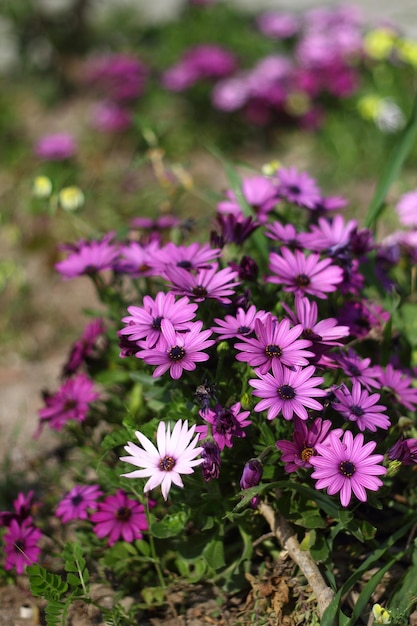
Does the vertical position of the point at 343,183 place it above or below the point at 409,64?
below

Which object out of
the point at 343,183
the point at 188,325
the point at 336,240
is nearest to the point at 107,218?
the point at 343,183

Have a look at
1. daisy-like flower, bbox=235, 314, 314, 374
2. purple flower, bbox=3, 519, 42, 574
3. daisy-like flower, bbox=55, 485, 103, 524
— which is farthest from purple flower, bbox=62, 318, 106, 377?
daisy-like flower, bbox=235, 314, 314, 374

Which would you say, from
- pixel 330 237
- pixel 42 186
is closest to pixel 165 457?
pixel 330 237

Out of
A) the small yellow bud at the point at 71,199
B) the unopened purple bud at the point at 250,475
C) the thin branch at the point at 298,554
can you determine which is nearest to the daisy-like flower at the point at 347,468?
the unopened purple bud at the point at 250,475

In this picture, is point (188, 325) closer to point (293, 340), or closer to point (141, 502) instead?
point (293, 340)

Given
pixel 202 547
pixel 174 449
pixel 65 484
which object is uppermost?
pixel 174 449

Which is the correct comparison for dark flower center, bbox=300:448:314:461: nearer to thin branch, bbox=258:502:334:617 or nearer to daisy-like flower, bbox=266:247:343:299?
thin branch, bbox=258:502:334:617
